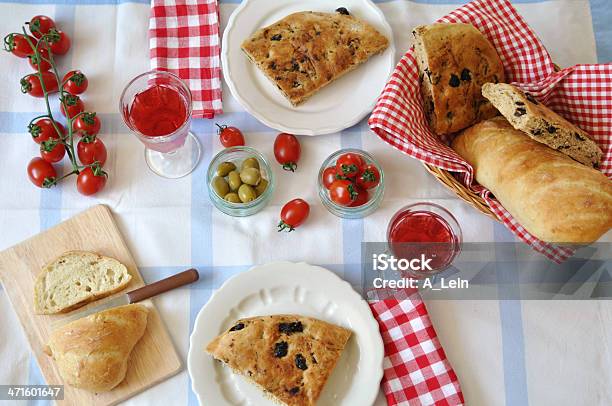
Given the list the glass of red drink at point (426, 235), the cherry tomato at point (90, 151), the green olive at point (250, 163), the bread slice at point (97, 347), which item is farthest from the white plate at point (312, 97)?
the bread slice at point (97, 347)

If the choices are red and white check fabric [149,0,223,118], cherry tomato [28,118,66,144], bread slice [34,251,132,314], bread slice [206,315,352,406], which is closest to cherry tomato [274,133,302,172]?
red and white check fabric [149,0,223,118]

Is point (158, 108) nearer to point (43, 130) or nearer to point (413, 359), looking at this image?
point (43, 130)

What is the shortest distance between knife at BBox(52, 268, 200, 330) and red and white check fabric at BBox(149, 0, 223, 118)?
0.65 metres

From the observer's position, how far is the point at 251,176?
2031mm

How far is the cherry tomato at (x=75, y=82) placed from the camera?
216 centimetres

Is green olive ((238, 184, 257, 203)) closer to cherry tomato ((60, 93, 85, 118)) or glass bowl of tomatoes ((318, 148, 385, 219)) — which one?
glass bowl of tomatoes ((318, 148, 385, 219))

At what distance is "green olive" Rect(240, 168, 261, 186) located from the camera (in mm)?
2033

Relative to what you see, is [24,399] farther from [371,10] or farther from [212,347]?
[371,10]

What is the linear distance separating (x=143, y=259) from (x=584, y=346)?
4.84ft

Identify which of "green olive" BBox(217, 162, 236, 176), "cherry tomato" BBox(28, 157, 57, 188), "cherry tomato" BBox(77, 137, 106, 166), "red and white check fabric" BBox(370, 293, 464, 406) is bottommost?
"red and white check fabric" BBox(370, 293, 464, 406)

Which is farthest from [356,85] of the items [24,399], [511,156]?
[24,399]

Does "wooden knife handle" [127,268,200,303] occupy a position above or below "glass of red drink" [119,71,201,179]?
below

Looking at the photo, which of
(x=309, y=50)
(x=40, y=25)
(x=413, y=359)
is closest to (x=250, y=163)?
(x=309, y=50)

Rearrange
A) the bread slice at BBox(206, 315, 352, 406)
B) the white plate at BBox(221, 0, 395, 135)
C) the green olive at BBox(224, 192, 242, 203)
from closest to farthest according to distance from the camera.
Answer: the bread slice at BBox(206, 315, 352, 406) → the green olive at BBox(224, 192, 242, 203) → the white plate at BBox(221, 0, 395, 135)
